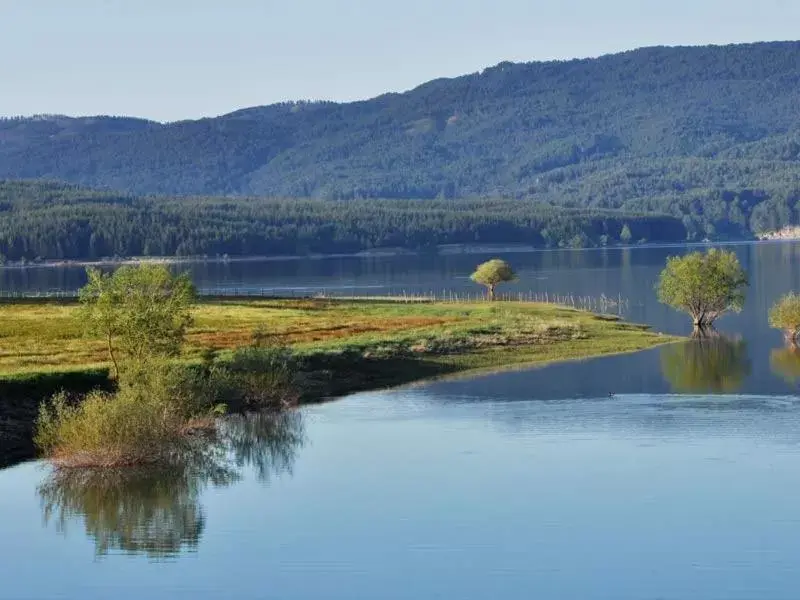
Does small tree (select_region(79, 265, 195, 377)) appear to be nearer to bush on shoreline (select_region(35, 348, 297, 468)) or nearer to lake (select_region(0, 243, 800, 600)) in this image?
bush on shoreline (select_region(35, 348, 297, 468))

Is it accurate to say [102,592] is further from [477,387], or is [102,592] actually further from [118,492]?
[477,387]

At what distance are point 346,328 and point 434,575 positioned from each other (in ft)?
204

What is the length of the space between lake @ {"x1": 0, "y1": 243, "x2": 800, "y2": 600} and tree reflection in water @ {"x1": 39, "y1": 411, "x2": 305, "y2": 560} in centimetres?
13

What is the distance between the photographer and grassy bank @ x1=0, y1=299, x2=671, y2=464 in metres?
65.4

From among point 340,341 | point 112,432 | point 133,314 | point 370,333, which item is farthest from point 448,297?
point 112,432

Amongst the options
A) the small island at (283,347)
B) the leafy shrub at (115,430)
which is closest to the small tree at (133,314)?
the small island at (283,347)

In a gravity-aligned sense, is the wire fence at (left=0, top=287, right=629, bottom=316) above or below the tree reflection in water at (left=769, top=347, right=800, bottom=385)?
above

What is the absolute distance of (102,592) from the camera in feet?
124

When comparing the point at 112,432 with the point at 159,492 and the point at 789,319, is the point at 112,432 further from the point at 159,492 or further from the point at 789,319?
the point at 789,319

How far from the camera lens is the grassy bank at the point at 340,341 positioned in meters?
65.4

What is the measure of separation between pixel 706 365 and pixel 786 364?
4699 mm

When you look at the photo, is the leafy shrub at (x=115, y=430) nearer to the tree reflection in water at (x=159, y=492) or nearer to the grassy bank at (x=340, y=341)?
the tree reflection in water at (x=159, y=492)

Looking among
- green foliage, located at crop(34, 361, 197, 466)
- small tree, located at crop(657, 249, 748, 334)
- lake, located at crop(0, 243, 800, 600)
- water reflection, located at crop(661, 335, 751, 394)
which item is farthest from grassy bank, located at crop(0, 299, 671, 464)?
lake, located at crop(0, 243, 800, 600)

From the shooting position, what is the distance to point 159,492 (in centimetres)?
5000
